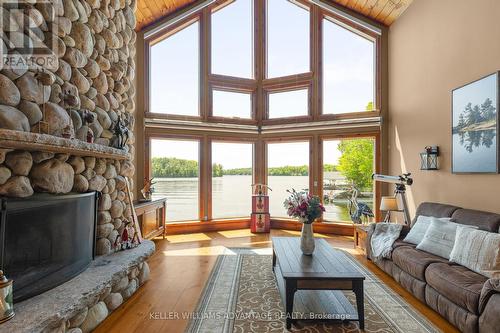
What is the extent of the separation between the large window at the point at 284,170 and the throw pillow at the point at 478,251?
366 cm

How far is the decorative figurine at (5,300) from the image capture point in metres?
1.68

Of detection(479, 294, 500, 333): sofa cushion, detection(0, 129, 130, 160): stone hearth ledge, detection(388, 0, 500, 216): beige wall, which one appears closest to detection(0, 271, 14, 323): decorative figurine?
detection(0, 129, 130, 160): stone hearth ledge

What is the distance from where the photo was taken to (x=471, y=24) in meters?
3.49

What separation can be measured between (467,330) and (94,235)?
356 centimetres

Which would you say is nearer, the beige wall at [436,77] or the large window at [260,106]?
the beige wall at [436,77]

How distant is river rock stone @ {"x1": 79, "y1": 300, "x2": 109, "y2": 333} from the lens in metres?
2.32

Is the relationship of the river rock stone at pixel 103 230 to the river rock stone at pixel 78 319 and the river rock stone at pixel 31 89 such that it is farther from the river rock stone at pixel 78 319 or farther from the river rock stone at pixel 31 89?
the river rock stone at pixel 31 89

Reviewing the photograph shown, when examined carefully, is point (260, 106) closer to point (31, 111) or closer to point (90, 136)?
point (90, 136)

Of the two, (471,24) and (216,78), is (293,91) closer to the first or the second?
(216,78)

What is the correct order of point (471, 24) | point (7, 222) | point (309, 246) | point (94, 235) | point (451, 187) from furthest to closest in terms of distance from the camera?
1. point (451, 187)
2. point (471, 24)
3. point (309, 246)
4. point (94, 235)
5. point (7, 222)

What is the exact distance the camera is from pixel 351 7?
583cm

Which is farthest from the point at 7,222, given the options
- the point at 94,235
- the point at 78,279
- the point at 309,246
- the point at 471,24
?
the point at 471,24

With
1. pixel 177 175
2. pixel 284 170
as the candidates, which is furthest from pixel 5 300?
pixel 284 170

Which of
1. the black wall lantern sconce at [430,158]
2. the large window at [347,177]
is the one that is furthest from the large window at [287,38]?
the black wall lantern sconce at [430,158]
